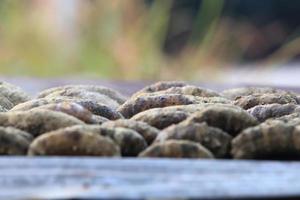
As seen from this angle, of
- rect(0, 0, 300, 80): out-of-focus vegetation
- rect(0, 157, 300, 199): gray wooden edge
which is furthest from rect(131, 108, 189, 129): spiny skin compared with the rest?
rect(0, 0, 300, 80): out-of-focus vegetation

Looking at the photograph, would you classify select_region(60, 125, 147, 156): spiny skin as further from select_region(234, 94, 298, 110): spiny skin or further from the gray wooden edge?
select_region(234, 94, 298, 110): spiny skin

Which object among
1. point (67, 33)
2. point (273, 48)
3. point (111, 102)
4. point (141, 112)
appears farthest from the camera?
point (273, 48)

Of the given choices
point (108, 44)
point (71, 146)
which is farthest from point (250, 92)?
point (108, 44)

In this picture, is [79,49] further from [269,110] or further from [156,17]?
[269,110]

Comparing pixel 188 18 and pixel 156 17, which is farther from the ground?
pixel 188 18

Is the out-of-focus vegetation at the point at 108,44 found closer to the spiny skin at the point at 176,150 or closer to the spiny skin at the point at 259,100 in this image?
the spiny skin at the point at 259,100

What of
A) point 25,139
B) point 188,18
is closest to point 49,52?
point 188,18
